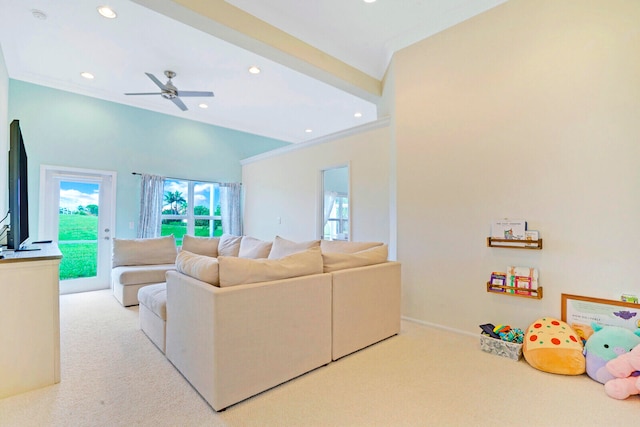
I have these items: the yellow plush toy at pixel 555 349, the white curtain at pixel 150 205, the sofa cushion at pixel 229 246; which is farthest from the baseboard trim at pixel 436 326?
the white curtain at pixel 150 205

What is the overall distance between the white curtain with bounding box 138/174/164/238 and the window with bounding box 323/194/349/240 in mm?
3123

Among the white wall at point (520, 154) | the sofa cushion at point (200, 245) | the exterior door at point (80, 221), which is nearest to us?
the white wall at point (520, 154)

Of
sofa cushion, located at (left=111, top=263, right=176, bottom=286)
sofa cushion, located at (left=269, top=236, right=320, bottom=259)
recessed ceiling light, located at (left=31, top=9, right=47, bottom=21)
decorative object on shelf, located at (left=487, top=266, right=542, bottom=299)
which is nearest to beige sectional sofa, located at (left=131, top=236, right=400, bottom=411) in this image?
sofa cushion, located at (left=269, top=236, right=320, bottom=259)

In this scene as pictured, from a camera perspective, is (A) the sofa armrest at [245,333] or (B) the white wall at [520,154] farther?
(B) the white wall at [520,154]

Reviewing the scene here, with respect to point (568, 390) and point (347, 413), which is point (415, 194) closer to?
point (568, 390)

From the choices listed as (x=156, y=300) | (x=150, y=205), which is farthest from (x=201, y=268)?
(x=150, y=205)

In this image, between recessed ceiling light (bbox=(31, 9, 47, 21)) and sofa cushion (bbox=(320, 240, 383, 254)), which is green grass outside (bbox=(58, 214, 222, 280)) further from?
sofa cushion (bbox=(320, 240, 383, 254))

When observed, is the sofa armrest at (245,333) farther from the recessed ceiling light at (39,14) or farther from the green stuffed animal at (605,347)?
the recessed ceiling light at (39,14)

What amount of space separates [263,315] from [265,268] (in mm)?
306

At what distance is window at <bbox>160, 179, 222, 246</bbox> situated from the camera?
5.89m

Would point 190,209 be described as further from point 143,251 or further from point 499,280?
point 499,280

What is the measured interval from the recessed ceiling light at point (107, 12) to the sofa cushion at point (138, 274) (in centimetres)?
292

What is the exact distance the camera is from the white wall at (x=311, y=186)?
4039 millimetres

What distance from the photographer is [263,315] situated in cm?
194
